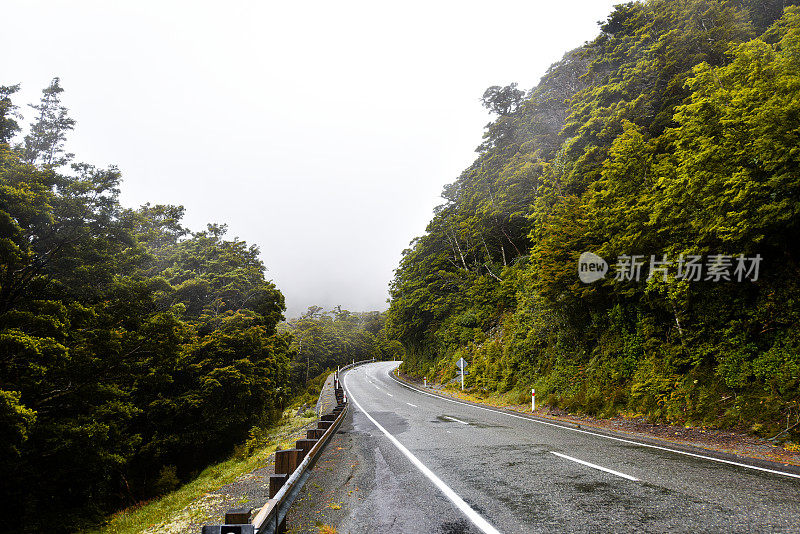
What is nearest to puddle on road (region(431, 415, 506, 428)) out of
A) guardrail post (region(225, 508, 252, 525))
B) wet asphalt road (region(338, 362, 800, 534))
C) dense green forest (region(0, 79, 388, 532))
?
wet asphalt road (region(338, 362, 800, 534))

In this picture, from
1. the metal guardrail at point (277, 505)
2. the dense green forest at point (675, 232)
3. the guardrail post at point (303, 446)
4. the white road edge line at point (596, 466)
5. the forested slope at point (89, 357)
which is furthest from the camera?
the forested slope at point (89, 357)

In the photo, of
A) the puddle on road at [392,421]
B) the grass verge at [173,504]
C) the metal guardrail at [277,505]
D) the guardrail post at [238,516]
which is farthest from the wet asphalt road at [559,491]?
the grass verge at [173,504]

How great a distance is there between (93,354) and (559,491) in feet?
49.1

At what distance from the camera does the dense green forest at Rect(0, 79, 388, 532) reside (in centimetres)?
1018

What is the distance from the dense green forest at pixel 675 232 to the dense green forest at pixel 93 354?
15.2m

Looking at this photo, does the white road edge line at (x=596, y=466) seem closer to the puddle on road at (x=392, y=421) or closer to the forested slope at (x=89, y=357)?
the puddle on road at (x=392, y=421)

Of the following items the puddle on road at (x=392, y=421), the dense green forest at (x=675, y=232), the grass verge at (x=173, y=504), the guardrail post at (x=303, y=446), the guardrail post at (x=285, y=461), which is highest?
the dense green forest at (x=675, y=232)

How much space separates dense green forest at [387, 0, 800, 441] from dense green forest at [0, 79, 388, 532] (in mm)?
15215

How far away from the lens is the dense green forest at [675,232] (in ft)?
26.0

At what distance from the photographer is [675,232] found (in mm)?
9836

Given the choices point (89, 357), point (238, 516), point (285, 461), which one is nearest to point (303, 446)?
point (285, 461)

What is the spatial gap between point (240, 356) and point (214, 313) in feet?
11.2

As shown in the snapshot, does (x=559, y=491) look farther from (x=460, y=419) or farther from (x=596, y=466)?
(x=460, y=419)

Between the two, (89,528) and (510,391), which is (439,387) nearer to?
(510,391)
